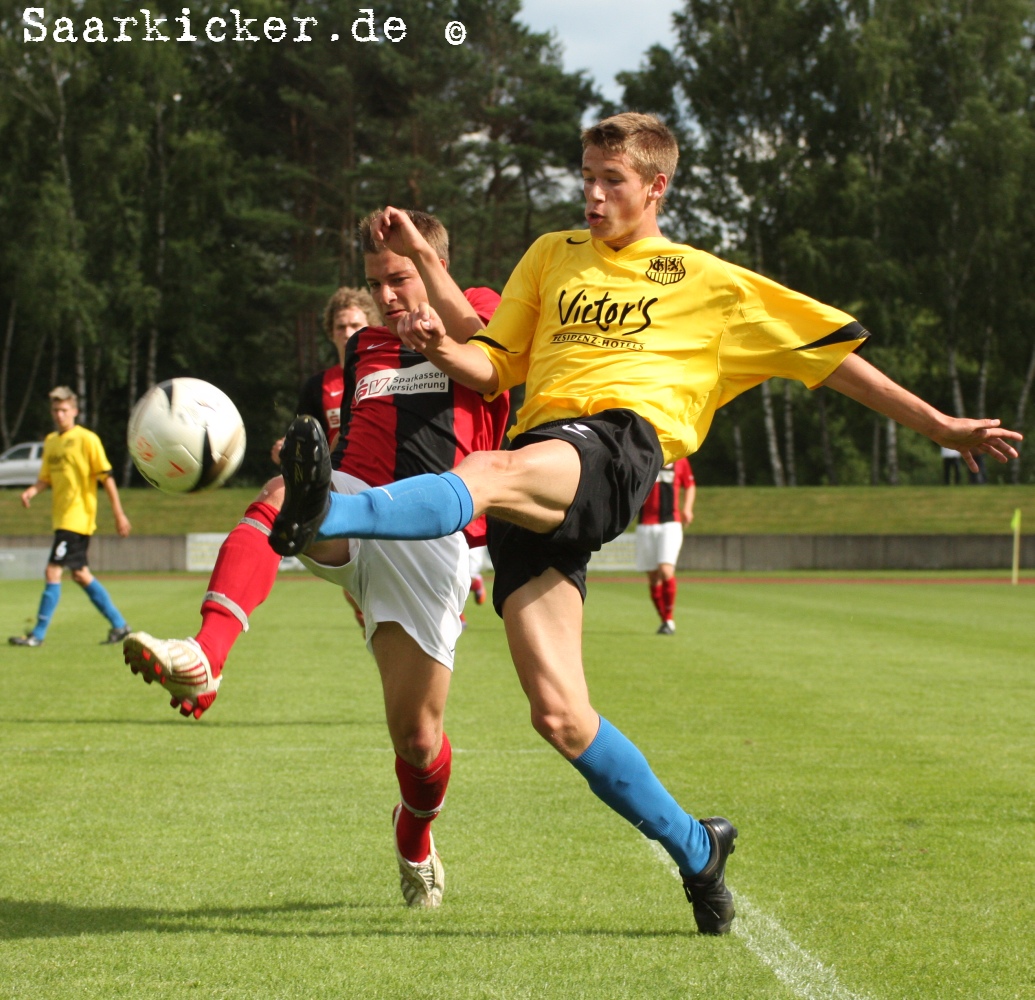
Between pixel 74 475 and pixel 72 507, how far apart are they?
31 centimetres

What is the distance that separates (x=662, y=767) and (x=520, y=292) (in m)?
2.98

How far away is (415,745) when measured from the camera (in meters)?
3.98

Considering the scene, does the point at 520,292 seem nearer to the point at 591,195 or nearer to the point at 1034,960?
the point at 591,195

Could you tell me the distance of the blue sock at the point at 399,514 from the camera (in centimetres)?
298

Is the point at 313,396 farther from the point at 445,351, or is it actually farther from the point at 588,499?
the point at 588,499

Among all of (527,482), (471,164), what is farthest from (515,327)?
(471,164)

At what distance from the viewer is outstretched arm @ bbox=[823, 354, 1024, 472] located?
3705 millimetres

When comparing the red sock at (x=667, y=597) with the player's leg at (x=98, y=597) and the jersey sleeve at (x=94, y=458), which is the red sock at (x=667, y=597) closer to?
the player's leg at (x=98, y=597)

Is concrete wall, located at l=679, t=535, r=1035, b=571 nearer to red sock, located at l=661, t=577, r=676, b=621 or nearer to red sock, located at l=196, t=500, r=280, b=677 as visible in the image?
red sock, located at l=661, t=577, r=676, b=621

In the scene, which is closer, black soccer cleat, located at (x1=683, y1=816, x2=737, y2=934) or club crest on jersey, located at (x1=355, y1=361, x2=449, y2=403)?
black soccer cleat, located at (x1=683, y1=816, x2=737, y2=934)

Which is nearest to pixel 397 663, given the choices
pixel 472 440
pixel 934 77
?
pixel 472 440

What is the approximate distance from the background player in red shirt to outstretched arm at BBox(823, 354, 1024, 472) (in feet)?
31.4

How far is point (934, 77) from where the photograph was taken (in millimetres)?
42219

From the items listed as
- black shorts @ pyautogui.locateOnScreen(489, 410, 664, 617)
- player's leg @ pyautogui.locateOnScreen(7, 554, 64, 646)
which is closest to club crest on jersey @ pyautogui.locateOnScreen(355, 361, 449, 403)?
black shorts @ pyautogui.locateOnScreen(489, 410, 664, 617)
